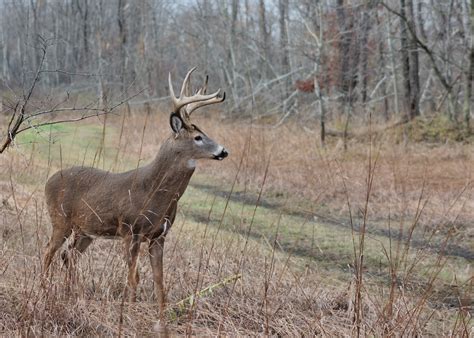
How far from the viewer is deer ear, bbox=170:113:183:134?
4.87 meters

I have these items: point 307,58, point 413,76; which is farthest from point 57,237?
point 307,58

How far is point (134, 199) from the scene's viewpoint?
4625mm

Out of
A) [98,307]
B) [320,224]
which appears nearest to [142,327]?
[98,307]

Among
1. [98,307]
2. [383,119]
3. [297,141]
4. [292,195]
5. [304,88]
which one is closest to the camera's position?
[98,307]

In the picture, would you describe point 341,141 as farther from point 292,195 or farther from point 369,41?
point 369,41

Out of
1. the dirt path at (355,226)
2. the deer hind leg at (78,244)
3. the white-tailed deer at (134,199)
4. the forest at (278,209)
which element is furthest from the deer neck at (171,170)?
the dirt path at (355,226)

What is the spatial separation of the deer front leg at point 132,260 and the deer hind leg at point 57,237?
1.89 ft

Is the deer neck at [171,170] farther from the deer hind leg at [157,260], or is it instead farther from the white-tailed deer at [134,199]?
the deer hind leg at [157,260]

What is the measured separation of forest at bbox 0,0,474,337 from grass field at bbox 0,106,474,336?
2 cm

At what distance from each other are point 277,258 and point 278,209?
3.72 metres

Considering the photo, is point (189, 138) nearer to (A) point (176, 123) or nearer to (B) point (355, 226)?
(A) point (176, 123)

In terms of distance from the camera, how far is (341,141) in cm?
1475

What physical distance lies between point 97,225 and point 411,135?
37.9ft

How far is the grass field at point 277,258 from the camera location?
3930 millimetres
